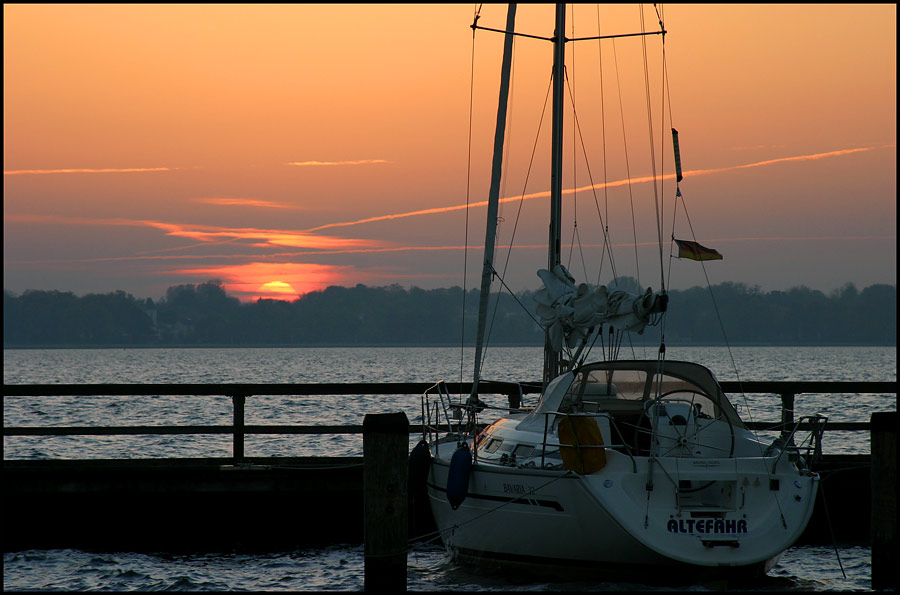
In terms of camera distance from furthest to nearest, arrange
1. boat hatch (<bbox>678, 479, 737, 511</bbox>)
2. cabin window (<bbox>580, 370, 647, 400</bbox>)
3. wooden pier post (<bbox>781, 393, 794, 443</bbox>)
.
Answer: wooden pier post (<bbox>781, 393, 794, 443</bbox>) < cabin window (<bbox>580, 370, 647, 400</bbox>) < boat hatch (<bbox>678, 479, 737, 511</bbox>)

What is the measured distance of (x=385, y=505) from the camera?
9266 millimetres

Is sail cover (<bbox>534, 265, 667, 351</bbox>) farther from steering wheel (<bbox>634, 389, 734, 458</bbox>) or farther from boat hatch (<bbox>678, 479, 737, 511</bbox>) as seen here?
boat hatch (<bbox>678, 479, 737, 511</bbox>)

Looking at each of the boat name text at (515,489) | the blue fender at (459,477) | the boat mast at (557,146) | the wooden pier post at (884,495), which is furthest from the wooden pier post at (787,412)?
the blue fender at (459,477)

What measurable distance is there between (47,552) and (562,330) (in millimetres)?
7000

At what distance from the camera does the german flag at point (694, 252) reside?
40.0 feet

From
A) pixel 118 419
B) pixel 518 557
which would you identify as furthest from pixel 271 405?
pixel 518 557

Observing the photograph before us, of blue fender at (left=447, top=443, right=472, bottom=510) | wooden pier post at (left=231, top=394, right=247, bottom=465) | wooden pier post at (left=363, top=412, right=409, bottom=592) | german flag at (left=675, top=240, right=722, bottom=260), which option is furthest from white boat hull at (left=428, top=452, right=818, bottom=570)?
wooden pier post at (left=231, top=394, right=247, bottom=465)

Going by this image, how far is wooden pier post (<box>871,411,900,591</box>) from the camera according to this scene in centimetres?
981

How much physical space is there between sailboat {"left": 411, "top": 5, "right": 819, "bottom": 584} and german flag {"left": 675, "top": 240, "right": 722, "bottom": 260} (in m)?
0.10

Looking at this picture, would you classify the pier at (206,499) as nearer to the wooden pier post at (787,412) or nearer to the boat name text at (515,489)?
the wooden pier post at (787,412)

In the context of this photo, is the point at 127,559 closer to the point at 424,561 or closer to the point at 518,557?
the point at 424,561

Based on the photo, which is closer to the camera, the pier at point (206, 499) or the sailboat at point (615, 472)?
the sailboat at point (615, 472)

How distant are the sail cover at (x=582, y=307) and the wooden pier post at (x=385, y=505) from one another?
386 centimetres

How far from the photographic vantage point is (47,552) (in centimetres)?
1269
